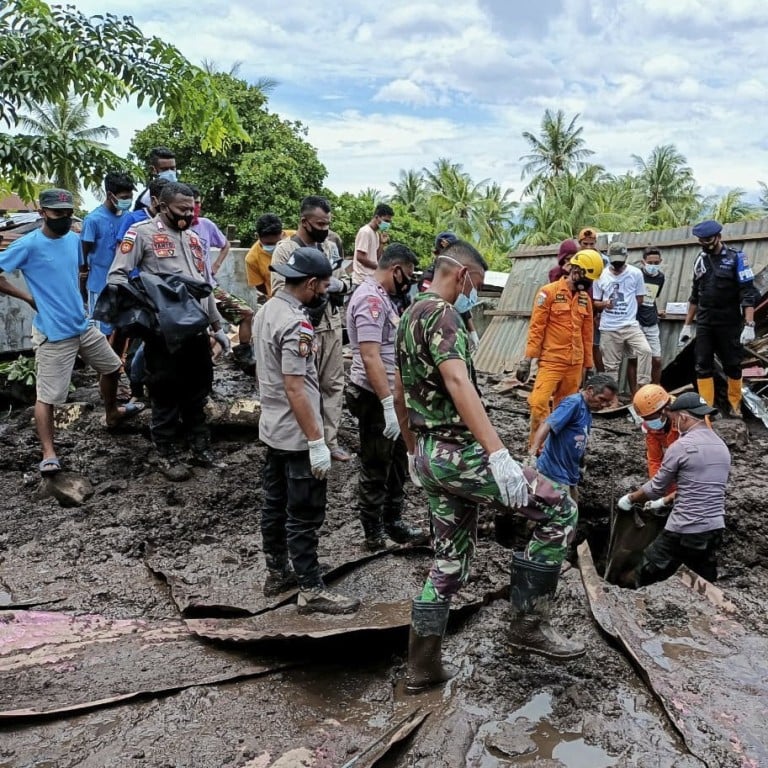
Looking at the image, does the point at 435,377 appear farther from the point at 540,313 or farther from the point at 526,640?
the point at 540,313

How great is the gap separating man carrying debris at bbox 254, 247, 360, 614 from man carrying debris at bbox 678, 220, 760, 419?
5.10 metres

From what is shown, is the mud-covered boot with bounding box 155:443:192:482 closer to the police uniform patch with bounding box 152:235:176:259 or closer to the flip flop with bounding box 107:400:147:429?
the flip flop with bounding box 107:400:147:429

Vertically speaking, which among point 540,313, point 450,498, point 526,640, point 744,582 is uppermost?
point 540,313

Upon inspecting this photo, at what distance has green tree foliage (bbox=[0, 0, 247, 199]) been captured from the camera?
6.40 m

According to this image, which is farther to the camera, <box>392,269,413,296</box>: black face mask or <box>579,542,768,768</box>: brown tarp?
<box>392,269,413,296</box>: black face mask

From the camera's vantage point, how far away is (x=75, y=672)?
3182mm

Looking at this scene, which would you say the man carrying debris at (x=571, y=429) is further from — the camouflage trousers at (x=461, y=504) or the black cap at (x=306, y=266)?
the black cap at (x=306, y=266)

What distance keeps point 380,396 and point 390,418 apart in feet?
0.48

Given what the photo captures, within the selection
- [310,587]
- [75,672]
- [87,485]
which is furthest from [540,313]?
[75,672]

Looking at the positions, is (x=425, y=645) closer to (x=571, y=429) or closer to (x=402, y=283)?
(x=571, y=429)

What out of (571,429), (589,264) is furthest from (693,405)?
(589,264)

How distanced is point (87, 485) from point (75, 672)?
239cm

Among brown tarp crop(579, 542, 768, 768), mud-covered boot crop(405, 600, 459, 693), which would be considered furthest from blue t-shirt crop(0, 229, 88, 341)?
brown tarp crop(579, 542, 768, 768)

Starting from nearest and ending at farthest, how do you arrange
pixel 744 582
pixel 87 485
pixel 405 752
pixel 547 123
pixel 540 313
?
pixel 405 752 < pixel 744 582 < pixel 87 485 < pixel 540 313 < pixel 547 123
